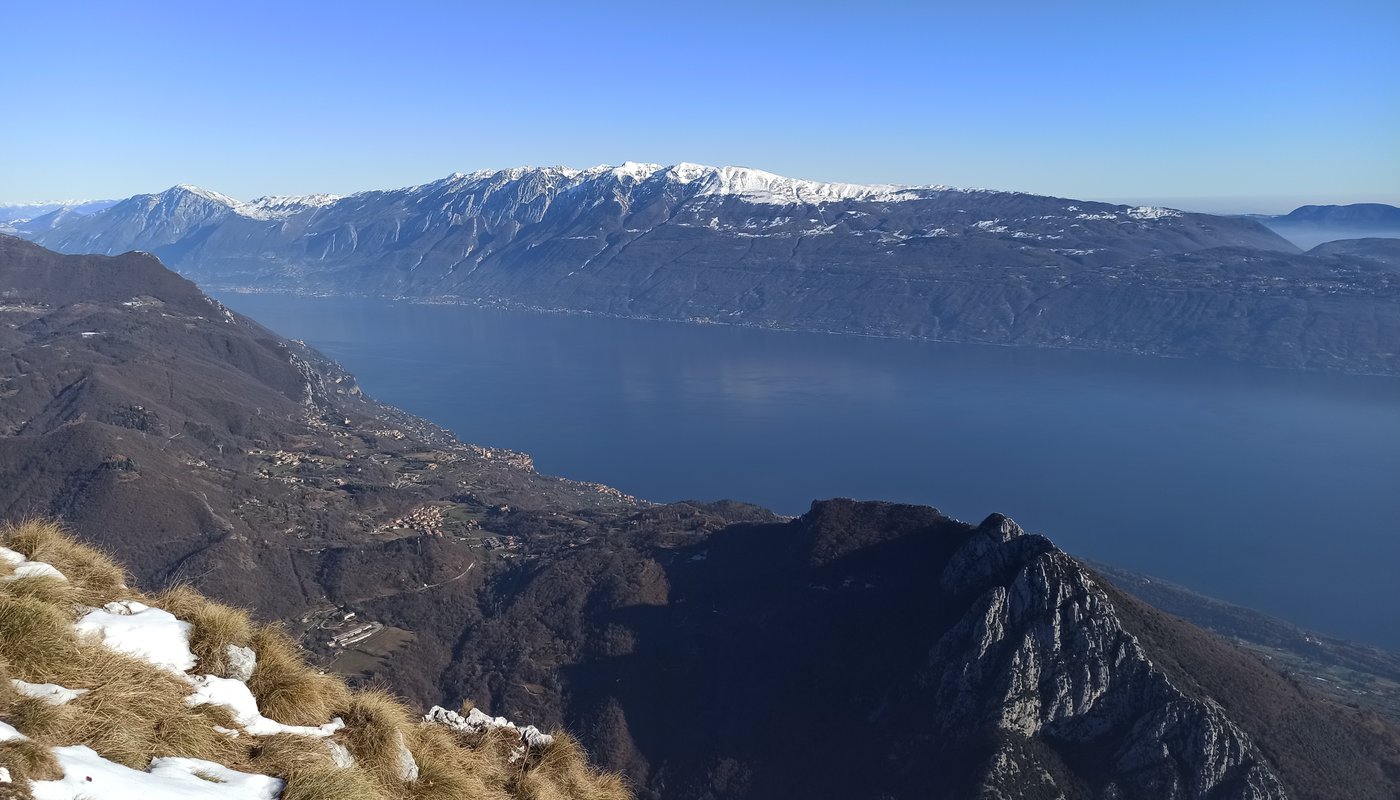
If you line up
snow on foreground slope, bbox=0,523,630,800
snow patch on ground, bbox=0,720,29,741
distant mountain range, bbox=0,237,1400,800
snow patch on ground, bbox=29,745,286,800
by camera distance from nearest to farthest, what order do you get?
snow patch on ground, bbox=29,745,286,800
snow patch on ground, bbox=0,720,29,741
snow on foreground slope, bbox=0,523,630,800
distant mountain range, bbox=0,237,1400,800

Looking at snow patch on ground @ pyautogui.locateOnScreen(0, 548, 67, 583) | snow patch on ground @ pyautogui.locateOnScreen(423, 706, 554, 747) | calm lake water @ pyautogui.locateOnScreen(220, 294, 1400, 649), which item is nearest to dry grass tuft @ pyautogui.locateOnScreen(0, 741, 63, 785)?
snow patch on ground @ pyautogui.locateOnScreen(0, 548, 67, 583)

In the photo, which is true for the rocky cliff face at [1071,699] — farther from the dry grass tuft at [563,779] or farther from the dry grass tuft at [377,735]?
the dry grass tuft at [377,735]

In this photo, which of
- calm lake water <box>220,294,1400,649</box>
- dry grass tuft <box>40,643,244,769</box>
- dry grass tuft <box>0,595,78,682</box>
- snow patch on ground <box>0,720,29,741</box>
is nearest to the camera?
snow patch on ground <box>0,720,29,741</box>

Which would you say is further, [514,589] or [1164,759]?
[514,589]

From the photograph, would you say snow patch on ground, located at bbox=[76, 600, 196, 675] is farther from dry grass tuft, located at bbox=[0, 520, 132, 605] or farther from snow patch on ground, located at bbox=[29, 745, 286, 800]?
snow patch on ground, located at bbox=[29, 745, 286, 800]

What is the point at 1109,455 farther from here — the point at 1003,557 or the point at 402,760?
the point at 402,760

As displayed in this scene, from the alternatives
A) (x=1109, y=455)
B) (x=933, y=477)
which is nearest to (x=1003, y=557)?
(x=933, y=477)
